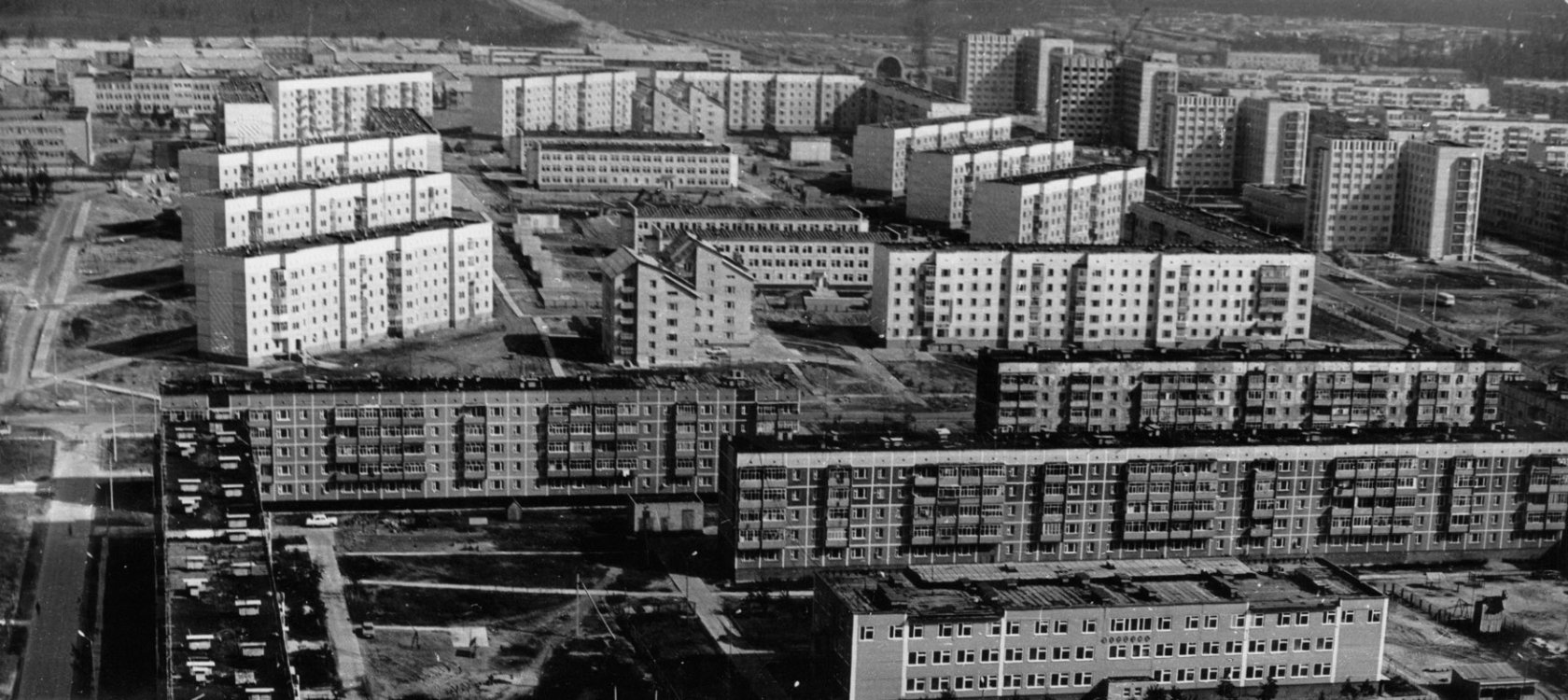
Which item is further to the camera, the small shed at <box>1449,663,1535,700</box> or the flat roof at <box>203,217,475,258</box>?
the flat roof at <box>203,217,475,258</box>

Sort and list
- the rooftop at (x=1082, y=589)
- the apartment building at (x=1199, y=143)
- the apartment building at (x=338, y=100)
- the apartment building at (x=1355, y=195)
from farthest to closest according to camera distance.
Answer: the apartment building at (x=1199, y=143), the apartment building at (x=338, y=100), the apartment building at (x=1355, y=195), the rooftop at (x=1082, y=589)

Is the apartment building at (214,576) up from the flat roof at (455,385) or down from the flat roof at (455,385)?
down

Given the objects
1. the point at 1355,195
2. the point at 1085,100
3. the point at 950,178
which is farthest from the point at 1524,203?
the point at 1085,100

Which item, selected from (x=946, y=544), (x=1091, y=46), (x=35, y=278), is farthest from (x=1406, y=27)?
(x=946, y=544)

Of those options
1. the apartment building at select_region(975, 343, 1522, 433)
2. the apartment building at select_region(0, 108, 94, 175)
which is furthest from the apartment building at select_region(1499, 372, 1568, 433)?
the apartment building at select_region(0, 108, 94, 175)

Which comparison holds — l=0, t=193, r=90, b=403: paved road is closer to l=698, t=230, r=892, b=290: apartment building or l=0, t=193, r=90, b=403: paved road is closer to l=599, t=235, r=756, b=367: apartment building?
l=599, t=235, r=756, b=367: apartment building

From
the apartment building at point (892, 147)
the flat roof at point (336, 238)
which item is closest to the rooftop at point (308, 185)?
the flat roof at point (336, 238)

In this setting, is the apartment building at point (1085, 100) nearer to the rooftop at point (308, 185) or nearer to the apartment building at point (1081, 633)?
the rooftop at point (308, 185)
